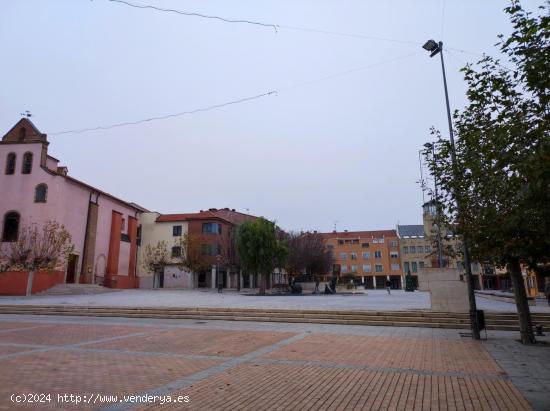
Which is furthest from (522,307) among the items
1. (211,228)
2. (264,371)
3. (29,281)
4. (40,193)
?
(211,228)

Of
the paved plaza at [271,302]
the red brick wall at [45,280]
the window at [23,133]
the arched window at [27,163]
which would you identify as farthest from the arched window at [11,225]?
the paved plaza at [271,302]

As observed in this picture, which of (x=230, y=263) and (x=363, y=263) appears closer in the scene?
(x=230, y=263)

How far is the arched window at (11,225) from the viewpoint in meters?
36.5

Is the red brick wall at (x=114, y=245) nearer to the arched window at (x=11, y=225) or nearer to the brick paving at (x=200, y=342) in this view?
the arched window at (x=11, y=225)

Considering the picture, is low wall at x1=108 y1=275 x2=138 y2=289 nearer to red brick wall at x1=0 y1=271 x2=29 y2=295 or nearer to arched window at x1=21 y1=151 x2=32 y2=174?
red brick wall at x1=0 y1=271 x2=29 y2=295

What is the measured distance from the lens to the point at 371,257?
88.5m

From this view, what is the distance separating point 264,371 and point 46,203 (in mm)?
35932

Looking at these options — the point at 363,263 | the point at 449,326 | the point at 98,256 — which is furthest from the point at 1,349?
the point at 363,263

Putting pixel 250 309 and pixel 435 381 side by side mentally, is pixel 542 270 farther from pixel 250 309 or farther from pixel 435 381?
pixel 250 309

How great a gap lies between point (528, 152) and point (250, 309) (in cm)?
1319

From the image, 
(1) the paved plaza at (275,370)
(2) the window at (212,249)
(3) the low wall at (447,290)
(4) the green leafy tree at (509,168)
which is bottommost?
(1) the paved plaza at (275,370)

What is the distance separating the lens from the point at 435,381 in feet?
20.9

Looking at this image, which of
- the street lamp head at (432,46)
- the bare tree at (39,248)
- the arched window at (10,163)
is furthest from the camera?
the arched window at (10,163)

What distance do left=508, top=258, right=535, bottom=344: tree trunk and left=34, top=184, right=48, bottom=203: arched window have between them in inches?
1486
